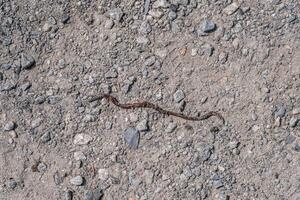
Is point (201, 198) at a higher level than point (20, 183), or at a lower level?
lower

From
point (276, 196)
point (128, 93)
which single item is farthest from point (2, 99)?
point (276, 196)

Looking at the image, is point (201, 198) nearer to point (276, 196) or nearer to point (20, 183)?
point (276, 196)

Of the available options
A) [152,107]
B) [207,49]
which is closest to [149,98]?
[152,107]

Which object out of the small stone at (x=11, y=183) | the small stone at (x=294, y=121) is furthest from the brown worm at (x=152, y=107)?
the small stone at (x=11, y=183)

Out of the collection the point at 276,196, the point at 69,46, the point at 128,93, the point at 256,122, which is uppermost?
the point at 69,46

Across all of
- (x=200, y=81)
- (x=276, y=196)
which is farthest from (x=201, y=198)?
(x=200, y=81)

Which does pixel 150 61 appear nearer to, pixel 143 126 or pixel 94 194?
pixel 143 126
